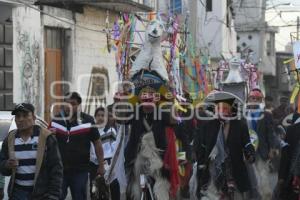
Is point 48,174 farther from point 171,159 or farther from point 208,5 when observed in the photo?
point 208,5

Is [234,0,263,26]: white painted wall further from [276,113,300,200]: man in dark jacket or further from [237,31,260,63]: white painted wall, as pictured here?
[276,113,300,200]: man in dark jacket

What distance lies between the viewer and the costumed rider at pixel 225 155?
32.7 feet

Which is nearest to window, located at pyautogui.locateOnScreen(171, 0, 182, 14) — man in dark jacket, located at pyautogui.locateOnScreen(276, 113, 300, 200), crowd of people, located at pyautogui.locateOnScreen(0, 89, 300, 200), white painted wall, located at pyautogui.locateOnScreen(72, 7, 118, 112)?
white painted wall, located at pyautogui.locateOnScreen(72, 7, 118, 112)

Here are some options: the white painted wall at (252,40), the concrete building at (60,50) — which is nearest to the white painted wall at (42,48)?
the concrete building at (60,50)

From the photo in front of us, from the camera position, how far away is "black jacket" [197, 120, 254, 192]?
33.1 ft

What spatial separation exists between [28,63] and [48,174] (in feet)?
33.8

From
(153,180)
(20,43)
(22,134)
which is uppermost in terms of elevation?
(20,43)

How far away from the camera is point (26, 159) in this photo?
759 centimetres

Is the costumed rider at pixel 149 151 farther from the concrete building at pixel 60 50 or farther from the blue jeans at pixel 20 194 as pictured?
the concrete building at pixel 60 50

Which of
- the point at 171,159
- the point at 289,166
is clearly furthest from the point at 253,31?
the point at 289,166

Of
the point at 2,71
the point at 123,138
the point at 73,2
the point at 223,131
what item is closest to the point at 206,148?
the point at 223,131

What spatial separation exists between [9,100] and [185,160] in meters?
6.46

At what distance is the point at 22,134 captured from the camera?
7.68 m

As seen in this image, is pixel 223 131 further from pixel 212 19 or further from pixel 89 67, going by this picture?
pixel 212 19
